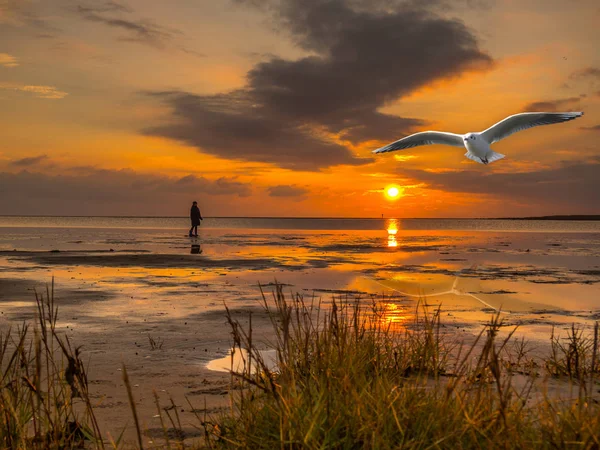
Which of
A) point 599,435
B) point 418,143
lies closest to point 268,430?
point 599,435

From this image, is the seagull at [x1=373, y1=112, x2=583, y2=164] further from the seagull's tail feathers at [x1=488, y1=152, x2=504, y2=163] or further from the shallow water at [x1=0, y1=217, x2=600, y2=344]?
the shallow water at [x1=0, y1=217, x2=600, y2=344]

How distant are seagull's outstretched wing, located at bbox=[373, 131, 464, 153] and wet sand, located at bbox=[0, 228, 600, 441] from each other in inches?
101

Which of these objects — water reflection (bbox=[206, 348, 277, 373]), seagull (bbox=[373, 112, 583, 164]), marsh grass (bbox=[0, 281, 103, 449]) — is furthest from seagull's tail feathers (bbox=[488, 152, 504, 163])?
marsh grass (bbox=[0, 281, 103, 449])

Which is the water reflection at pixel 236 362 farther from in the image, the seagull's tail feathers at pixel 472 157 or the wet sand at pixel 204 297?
the seagull's tail feathers at pixel 472 157

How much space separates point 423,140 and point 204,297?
5.75 meters

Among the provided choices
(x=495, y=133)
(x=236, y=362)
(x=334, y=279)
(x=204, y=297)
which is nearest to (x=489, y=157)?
(x=495, y=133)

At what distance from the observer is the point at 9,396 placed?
3736mm

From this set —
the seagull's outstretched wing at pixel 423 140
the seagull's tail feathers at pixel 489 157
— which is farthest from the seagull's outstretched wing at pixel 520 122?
the seagull's outstretched wing at pixel 423 140

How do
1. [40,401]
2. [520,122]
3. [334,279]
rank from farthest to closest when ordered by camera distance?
[334,279] → [520,122] → [40,401]

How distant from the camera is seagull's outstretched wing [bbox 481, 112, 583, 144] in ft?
29.9

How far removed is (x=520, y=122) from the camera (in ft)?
31.4

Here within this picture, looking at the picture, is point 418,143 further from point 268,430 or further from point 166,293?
point 268,430

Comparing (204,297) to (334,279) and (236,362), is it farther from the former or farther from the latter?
(236,362)

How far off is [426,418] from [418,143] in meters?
7.35
